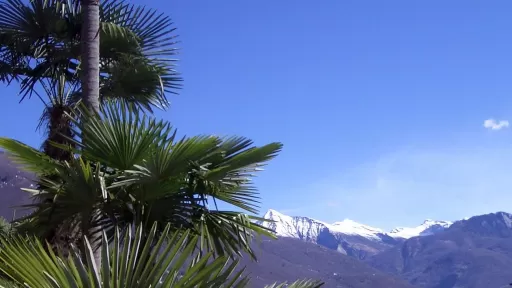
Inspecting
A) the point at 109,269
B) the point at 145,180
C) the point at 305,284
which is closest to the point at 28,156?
the point at 145,180

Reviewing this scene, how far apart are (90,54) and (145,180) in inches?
103

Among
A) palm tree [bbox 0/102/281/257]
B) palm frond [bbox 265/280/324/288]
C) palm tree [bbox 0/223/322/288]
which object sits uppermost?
palm tree [bbox 0/102/281/257]

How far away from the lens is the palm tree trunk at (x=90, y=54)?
7684 mm

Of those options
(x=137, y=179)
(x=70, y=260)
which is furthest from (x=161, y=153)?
(x=70, y=260)

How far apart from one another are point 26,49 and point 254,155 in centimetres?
432

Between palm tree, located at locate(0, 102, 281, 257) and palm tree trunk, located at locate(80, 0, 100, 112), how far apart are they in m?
1.16

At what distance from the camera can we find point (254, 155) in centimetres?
637

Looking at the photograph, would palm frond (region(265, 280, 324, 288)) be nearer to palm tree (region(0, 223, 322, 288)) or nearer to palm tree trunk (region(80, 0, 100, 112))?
palm tree (region(0, 223, 322, 288))

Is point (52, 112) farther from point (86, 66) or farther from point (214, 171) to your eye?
point (214, 171)

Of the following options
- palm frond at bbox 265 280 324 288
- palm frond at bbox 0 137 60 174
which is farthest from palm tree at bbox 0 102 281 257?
palm frond at bbox 265 280 324 288

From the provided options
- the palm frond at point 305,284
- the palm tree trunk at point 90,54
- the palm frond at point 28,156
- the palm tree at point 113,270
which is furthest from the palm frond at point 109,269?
the palm tree trunk at point 90,54

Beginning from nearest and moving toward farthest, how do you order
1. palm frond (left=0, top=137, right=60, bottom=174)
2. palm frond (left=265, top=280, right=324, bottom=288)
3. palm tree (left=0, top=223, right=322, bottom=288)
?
palm tree (left=0, top=223, right=322, bottom=288) → palm frond (left=265, top=280, right=324, bottom=288) → palm frond (left=0, top=137, right=60, bottom=174)

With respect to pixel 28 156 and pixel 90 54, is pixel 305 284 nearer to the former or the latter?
pixel 28 156

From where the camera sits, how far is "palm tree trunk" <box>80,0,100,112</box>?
7684 millimetres
